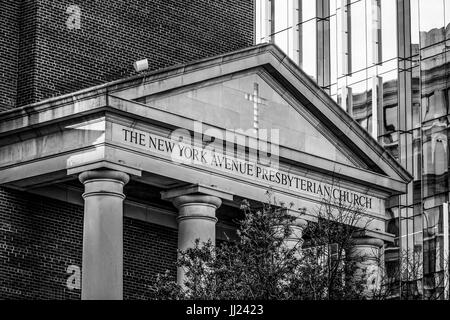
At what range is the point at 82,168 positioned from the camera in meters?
43.5

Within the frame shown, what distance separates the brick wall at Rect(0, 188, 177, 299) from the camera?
150ft

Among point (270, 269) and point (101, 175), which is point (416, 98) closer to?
point (101, 175)

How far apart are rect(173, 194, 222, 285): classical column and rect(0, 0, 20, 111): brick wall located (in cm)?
548

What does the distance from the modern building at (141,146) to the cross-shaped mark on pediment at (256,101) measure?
0.04 m

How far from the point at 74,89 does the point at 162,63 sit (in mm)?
3915

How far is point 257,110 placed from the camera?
4762 centimetres

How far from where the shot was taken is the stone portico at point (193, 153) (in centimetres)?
4334

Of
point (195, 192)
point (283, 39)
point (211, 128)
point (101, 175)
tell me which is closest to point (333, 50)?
point (283, 39)

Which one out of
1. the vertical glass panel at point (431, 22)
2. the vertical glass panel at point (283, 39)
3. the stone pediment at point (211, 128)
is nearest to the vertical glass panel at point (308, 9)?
the vertical glass panel at point (283, 39)

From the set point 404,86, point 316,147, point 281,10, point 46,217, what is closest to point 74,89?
point 46,217

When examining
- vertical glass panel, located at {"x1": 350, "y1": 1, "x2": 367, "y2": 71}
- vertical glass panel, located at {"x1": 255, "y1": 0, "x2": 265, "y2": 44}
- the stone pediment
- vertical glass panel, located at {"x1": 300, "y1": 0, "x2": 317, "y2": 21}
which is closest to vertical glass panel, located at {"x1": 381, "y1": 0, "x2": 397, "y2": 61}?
vertical glass panel, located at {"x1": 350, "y1": 1, "x2": 367, "y2": 71}

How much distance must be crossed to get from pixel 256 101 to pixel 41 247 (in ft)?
22.4

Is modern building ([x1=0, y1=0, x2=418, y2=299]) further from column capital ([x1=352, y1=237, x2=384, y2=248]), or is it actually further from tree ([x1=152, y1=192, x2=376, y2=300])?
tree ([x1=152, y1=192, x2=376, y2=300])

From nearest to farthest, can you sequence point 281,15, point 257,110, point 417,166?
point 257,110 < point 417,166 < point 281,15
